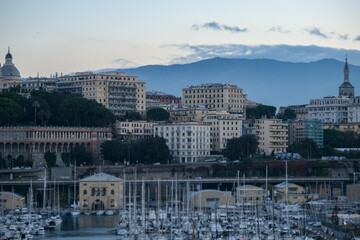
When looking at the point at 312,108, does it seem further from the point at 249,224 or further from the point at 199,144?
the point at 249,224

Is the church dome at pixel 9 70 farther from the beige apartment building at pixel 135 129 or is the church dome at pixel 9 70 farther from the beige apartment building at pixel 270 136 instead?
the beige apartment building at pixel 270 136

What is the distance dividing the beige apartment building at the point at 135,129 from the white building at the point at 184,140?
3662 mm

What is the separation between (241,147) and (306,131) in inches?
1087

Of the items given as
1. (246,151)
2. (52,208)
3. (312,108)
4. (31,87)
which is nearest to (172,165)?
(246,151)

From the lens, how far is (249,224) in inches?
3191

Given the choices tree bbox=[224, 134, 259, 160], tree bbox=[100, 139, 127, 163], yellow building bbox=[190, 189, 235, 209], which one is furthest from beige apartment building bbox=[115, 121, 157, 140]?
yellow building bbox=[190, 189, 235, 209]

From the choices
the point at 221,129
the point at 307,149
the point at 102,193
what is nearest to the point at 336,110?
the point at 307,149

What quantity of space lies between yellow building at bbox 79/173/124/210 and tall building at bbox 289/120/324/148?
200 feet

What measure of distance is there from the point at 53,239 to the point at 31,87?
83.4 m

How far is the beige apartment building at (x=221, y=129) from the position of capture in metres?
146

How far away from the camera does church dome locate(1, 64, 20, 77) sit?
175225 mm

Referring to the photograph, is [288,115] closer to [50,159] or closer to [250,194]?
[50,159]

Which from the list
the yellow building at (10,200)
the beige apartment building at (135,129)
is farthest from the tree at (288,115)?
the yellow building at (10,200)

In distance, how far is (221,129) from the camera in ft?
478
